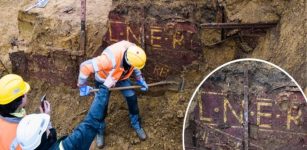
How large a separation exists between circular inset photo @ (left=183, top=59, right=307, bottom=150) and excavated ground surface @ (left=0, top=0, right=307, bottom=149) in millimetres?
479

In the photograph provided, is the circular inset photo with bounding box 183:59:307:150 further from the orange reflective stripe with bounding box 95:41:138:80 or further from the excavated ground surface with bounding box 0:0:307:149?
the orange reflective stripe with bounding box 95:41:138:80

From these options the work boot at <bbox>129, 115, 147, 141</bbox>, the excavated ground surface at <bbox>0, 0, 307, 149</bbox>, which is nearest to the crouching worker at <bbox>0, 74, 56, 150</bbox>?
the work boot at <bbox>129, 115, 147, 141</bbox>

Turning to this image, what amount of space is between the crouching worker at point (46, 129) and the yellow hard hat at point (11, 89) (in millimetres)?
365

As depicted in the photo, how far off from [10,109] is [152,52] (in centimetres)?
270

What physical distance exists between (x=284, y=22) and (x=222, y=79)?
1.33 m

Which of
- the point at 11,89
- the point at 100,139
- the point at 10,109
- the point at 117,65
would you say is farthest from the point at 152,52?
the point at 10,109

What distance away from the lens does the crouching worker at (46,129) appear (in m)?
4.22

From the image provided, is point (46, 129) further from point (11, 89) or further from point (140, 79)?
point (140, 79)

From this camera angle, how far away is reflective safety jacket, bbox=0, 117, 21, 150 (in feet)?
14.4

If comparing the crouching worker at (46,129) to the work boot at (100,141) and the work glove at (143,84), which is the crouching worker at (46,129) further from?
the work boot at (100,141)

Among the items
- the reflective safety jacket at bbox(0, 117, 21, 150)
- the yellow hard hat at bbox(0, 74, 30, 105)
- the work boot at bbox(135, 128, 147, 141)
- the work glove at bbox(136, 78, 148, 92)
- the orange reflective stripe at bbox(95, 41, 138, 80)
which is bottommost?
the work boot at bbox(135, 128, 147, 141)

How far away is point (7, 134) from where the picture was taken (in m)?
4.41

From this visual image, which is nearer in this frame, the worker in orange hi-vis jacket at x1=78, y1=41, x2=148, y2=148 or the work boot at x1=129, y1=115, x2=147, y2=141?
the worker in orange hi-vis jacket at x1=78, y1=41, x2=148, y2=148

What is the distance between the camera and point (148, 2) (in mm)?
6758
